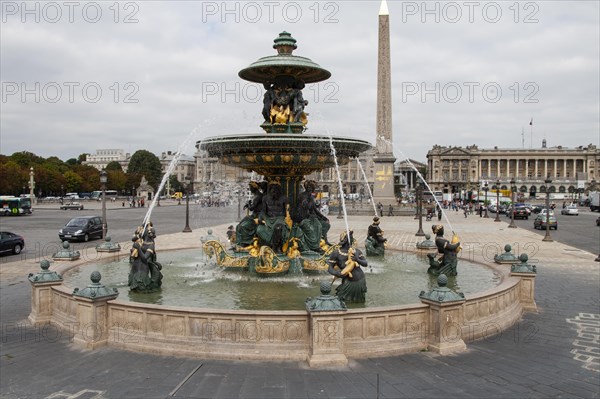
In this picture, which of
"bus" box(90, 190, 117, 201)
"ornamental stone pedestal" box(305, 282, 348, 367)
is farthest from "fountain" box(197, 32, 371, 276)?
"bus" box(90, 190, 117, 201)

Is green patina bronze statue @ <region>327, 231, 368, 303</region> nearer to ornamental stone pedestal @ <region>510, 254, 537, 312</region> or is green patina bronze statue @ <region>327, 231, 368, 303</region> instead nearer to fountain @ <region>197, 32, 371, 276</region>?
fountain @ <region>197, 32, 371, 276</region>

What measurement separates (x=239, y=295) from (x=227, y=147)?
3.79m

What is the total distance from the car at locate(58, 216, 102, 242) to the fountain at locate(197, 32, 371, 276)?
56.8ft

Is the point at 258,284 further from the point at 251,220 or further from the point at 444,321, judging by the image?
the point at 444,321

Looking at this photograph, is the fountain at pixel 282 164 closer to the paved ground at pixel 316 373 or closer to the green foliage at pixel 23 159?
the paved ground at pixel 316 373

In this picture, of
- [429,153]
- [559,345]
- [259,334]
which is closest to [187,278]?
[259,334]

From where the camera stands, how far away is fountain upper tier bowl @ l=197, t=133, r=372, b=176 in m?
12.0

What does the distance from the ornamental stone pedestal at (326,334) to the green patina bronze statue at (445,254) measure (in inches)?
213

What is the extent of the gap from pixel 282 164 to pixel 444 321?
20.7 feet

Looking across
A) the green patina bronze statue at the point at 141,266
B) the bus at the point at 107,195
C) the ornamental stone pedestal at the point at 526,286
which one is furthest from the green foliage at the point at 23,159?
the ornamental stone pedestal at the point at 526,286

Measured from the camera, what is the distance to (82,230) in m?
28.4

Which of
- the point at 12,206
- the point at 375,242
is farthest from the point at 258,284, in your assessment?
the point at 12,206

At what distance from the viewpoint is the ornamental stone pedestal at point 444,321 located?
791 centimetres

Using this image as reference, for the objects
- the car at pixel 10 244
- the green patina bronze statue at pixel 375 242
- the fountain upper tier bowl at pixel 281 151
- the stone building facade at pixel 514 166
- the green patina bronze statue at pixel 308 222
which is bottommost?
the car at pixel 10 244
